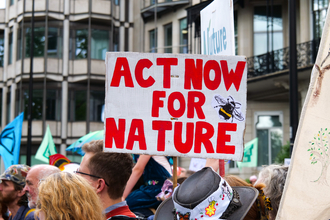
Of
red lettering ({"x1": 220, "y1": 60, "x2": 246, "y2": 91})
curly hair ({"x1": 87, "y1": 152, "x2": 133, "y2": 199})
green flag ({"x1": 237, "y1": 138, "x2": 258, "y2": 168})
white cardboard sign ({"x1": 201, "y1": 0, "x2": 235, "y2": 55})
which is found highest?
white cardboard sign ({"x1": 201, "y1": 0, "x2": 235, "y2": 55})

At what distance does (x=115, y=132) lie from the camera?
3.25 meters

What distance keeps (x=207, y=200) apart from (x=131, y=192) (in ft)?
6.93

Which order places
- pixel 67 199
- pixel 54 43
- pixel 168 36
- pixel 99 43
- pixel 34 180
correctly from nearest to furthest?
pixel 67 199 < pixel 34 180 < pixel 168 36 < pixel 54 43 < pixel 99 43

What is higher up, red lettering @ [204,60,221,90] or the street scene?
red lettering @ [204,60,221,90]

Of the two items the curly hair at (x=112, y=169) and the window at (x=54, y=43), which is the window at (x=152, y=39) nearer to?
the window at (x=54, y=43)

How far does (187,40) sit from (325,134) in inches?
864

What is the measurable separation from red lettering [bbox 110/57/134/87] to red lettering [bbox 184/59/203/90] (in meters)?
0.37

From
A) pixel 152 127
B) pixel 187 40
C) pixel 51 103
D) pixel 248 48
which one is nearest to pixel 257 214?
pixel 152 127

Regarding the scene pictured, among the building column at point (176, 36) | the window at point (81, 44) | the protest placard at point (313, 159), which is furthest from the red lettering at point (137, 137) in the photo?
the window at point (81, 44)

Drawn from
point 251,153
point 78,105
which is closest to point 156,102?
point 251,153

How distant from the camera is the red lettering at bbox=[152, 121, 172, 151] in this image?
10.7ft

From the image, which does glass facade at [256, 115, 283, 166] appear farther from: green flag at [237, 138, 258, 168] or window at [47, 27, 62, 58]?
window at [47, 27, 62, 58]

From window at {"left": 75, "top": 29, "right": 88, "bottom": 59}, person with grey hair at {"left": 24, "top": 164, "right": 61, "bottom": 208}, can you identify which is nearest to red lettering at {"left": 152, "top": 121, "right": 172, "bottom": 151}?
person with grey hair at {"left": 24, "top": 164, "right": 61, "bottom": 208}

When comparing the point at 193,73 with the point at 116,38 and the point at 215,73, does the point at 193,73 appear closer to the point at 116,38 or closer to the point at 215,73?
the point at 215,73
